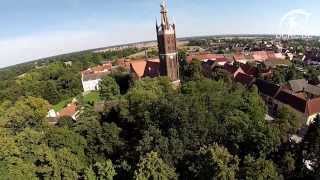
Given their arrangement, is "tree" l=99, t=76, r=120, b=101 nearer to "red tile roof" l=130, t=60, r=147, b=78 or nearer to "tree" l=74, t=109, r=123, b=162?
"red tile roof" l=130, t=60, r=147, b=78

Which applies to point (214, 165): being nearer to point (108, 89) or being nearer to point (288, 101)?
point (288, 101)

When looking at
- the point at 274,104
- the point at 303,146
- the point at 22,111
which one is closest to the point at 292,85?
the point at 274,104

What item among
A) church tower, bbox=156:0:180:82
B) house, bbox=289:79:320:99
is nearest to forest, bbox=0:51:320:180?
church tower, bbox=156:0:180:82

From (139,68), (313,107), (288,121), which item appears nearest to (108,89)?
(139,68)

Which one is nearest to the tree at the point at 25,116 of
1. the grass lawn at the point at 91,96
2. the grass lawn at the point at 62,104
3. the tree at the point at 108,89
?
the tree at the point at 108,89

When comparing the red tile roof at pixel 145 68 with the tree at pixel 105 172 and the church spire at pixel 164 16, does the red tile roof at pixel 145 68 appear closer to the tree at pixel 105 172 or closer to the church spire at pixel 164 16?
the church spire at pixel 164 16

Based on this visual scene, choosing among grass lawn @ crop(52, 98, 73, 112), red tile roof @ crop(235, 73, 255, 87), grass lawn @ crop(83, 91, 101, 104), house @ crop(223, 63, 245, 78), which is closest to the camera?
red tile roof @ crop(235, 73, 255, 87)

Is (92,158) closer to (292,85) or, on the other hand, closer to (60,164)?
(60,164)
